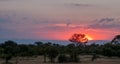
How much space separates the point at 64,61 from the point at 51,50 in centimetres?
389

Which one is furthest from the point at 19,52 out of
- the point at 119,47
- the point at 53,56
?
the point at 119,47

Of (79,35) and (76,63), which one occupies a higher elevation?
(79,35)

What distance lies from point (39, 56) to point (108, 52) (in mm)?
20918

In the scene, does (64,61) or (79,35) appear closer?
(64,61)

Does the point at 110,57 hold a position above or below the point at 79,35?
below

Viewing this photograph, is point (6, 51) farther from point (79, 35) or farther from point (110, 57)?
point (79, 35)

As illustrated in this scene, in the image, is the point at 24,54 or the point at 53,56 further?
the point at 24,54

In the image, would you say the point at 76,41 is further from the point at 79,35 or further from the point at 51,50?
the point at 51,50

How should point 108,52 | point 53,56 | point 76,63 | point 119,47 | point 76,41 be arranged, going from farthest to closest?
point 76,41 < point 119,47 < point 108,52 < point 53,56 < point 76,63

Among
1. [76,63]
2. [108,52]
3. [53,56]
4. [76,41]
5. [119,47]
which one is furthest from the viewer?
[76,41]

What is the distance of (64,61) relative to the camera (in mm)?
81812

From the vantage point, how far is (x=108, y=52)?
9631cm

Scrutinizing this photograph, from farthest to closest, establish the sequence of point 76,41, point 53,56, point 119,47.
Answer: point 76,41, point 119,47, point 53,56

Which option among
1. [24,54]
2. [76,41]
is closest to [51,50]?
[24,54]
